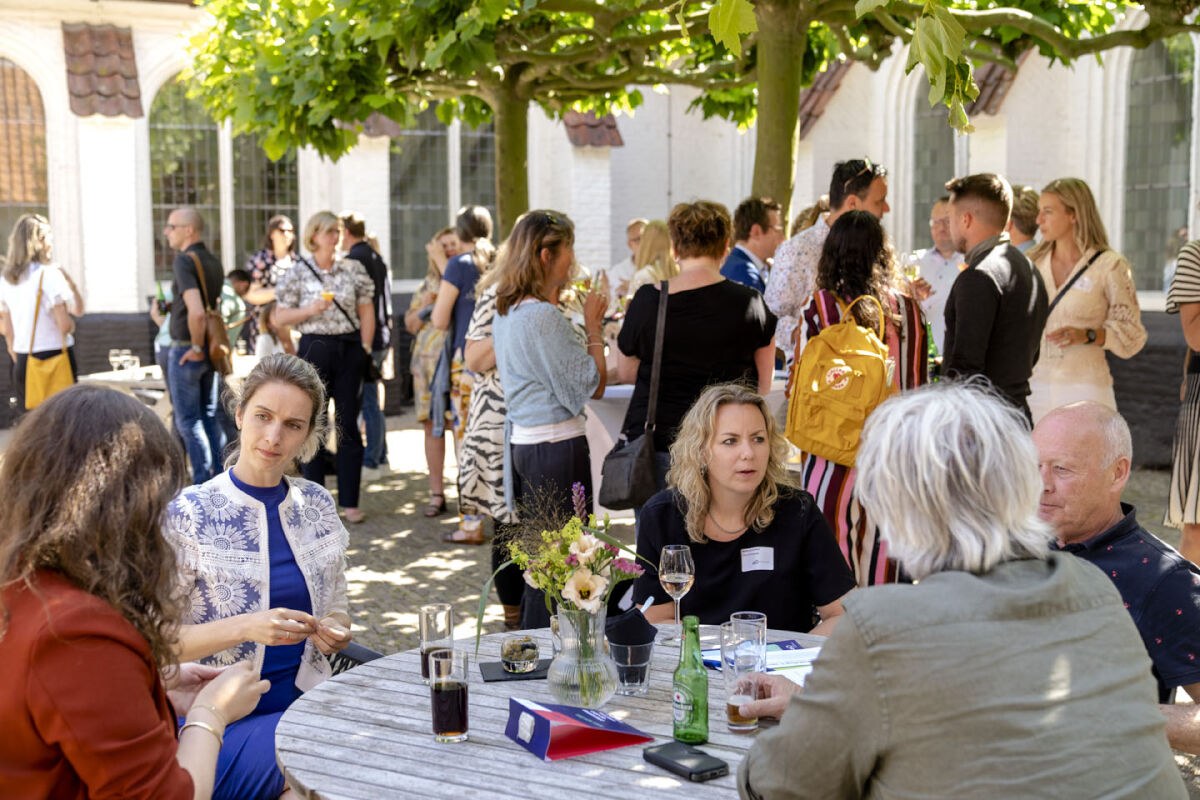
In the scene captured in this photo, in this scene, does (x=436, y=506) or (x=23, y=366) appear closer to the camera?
(x=436, y=506)

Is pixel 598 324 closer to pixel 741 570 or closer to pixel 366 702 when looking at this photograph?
pixel 741 570

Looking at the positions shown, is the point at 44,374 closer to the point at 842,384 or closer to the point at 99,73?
the point at 842,384

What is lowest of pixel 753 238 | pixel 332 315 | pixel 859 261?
pixel 332 315

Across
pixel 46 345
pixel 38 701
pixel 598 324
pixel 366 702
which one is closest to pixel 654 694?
pixel 366 702

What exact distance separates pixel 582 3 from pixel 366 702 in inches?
208

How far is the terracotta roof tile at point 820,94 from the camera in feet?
52.9

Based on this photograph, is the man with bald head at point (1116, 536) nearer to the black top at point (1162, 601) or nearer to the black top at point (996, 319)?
the black top at point (1162, 601)

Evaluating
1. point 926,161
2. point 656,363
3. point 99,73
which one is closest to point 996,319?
point 656,363

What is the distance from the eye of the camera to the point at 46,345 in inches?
382

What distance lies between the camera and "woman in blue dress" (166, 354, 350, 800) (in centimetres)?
357

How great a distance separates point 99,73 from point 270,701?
13.9 metres

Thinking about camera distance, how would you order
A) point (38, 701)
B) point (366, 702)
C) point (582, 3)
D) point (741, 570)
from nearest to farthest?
point (38, 701)
point (366, 702)
point (741, 570)
point (582, 3)

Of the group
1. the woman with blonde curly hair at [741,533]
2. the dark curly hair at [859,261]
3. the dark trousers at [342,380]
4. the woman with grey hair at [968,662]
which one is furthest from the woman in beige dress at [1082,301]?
the woman with grey hair at [968,662]

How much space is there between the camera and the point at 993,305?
5.36 metres
